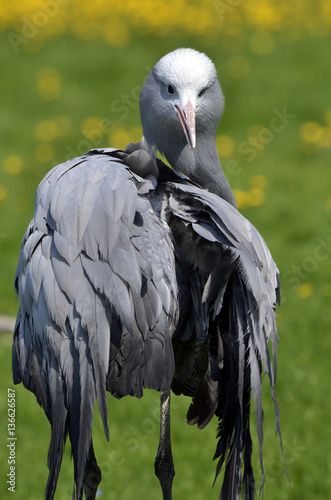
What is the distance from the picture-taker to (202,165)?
375 cm

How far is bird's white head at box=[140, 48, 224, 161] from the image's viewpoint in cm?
353

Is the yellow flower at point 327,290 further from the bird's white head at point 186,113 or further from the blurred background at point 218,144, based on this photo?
the bird's white head at point 186,113

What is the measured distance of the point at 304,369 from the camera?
5.25 m

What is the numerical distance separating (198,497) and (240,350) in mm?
1459

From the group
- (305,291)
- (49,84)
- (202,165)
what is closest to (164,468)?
(202,165)

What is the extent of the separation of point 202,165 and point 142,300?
97 centimetres

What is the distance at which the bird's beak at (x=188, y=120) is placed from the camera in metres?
3.39

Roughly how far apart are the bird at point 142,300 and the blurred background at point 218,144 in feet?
3.68

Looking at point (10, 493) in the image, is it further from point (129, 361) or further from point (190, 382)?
point (129, 361)

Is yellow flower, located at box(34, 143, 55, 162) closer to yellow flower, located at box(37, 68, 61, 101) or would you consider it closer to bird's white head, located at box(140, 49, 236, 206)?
yellow flower, located at box(37, 68, 61, 101)

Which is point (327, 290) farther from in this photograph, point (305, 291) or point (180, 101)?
point (180, 101)

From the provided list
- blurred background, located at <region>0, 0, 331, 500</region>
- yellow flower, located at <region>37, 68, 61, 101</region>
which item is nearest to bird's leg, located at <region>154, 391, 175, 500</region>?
blurred background, located at <region>0, 0, 331, 500</region>

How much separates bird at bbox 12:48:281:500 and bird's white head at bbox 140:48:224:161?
0.04 feet

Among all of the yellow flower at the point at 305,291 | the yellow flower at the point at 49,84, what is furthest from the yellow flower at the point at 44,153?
the yellow flower at the point at 305,291
